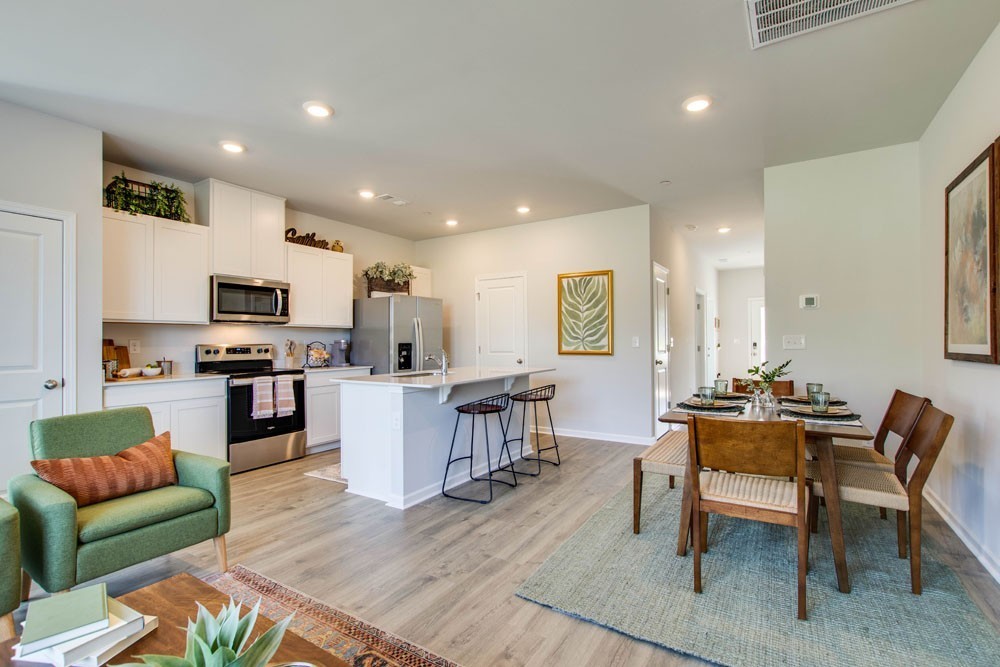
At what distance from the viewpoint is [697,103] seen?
288 cm

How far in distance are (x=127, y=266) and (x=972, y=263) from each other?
5.57m

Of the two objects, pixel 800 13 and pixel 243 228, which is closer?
pixel 800 13

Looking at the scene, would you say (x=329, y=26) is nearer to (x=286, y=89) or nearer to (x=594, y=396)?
(x=286, y=89)

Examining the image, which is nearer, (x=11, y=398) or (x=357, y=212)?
(x=11, y=398)

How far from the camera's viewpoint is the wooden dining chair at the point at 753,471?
1.94m

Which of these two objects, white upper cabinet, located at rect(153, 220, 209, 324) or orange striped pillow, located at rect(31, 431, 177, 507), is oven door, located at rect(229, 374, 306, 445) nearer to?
white upper cabinet, located at rect(153, 220, 209, 324)

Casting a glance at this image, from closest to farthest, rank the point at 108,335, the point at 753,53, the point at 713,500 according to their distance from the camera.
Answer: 1. the point at 713,500
2. the point at 753,53
3. the point at 108,335

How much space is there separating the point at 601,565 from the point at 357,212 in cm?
446

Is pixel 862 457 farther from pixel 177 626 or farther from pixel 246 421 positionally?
pixel 246 421

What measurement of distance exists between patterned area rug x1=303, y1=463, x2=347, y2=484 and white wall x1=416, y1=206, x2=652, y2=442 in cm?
254

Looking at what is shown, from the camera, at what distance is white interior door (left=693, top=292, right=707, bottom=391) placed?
765cm

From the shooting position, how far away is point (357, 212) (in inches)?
210

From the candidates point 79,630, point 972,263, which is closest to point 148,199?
point 79,630

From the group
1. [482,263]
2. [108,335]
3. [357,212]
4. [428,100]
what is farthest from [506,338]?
[108,335]
